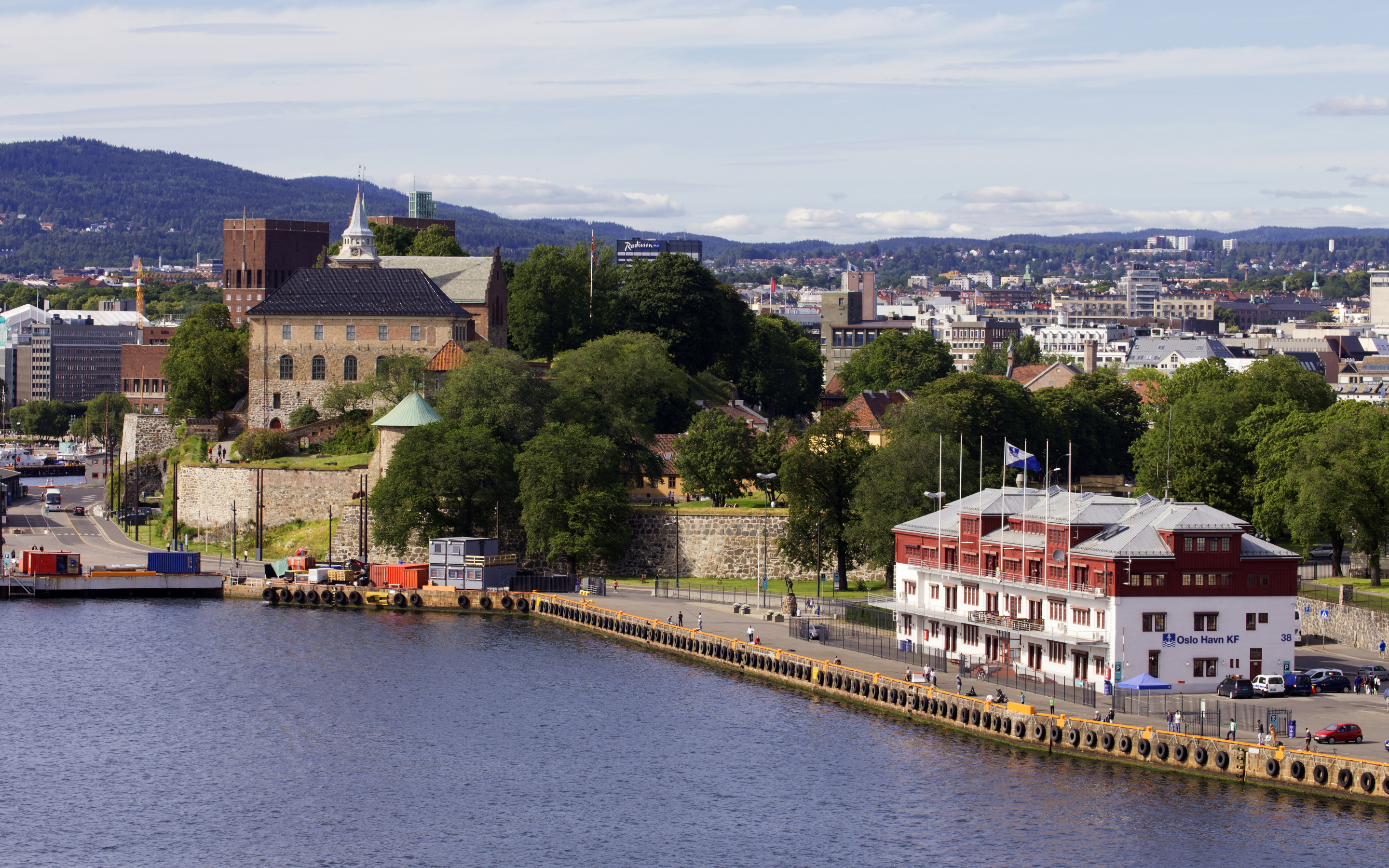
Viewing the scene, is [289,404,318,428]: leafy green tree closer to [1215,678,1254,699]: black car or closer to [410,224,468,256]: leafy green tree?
[410,224,468,256]: leafy green tree

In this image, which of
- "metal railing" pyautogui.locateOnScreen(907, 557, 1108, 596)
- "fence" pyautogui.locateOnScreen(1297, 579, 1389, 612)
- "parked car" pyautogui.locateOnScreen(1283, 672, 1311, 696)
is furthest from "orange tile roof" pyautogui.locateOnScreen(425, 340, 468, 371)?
"parked car" pyautogui.locateOnScreen(1283, 672, 1311, 696)

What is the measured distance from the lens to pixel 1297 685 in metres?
59.1

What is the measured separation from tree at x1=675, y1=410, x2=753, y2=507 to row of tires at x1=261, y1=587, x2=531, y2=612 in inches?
543

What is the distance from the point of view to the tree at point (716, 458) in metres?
97.4

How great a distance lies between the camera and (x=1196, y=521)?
61062 mm

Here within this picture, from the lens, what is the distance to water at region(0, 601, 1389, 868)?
4797 cm

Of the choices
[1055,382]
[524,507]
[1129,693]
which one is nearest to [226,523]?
[524,507]

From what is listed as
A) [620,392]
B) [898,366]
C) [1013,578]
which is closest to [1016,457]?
[1013,578]

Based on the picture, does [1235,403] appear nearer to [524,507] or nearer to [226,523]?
[524,507]

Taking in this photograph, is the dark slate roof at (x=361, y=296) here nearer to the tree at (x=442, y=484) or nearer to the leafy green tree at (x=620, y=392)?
the leafy green tree at (x=620, y=392)

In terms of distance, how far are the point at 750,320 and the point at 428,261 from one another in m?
24.0

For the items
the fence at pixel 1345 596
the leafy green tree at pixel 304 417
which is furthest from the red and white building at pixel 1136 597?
the leafy green tree at pixel 304 417

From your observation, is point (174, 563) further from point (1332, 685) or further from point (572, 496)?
point (1332, 685)

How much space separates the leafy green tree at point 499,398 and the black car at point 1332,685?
48387 millimetres
